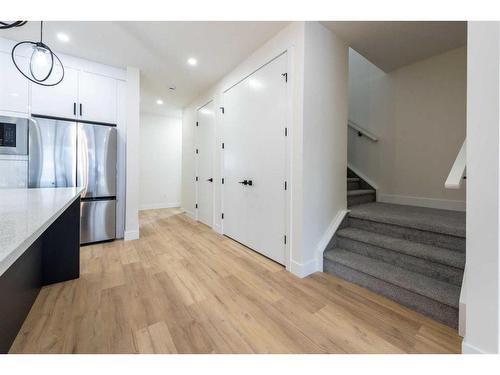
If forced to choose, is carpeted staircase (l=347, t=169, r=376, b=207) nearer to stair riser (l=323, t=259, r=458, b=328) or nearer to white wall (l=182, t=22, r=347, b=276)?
white wall (l=182, t=22, r=347, b=276)

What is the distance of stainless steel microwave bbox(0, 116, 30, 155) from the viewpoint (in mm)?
2436

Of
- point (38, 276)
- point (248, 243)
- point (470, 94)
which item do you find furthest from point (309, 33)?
point (38, 276)

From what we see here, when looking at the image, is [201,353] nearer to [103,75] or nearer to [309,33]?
[309,33]

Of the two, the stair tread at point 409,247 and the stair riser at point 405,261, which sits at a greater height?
the stair tread at point 409,247

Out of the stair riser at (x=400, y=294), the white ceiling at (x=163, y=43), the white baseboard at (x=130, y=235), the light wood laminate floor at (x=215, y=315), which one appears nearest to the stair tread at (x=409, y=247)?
the stair riser at (x=400, y=294)

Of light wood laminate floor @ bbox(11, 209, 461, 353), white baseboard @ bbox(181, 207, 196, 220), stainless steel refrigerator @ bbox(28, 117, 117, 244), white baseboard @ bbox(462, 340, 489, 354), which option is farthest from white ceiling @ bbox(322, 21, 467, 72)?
white baseboard @ bbox(181, 207, 196, 220)

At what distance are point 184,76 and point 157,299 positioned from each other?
3.26 metres

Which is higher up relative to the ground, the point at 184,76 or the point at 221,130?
the point at 184,76

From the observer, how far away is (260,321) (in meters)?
1.46

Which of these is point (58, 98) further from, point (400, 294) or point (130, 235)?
point (400, 294)

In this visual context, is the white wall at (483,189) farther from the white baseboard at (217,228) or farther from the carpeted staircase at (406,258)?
the white baseboard at (217,228)

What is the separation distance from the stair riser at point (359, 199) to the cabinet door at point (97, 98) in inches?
142

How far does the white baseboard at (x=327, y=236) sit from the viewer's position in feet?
7.19

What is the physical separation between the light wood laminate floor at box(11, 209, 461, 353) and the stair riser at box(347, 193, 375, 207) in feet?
4.10
